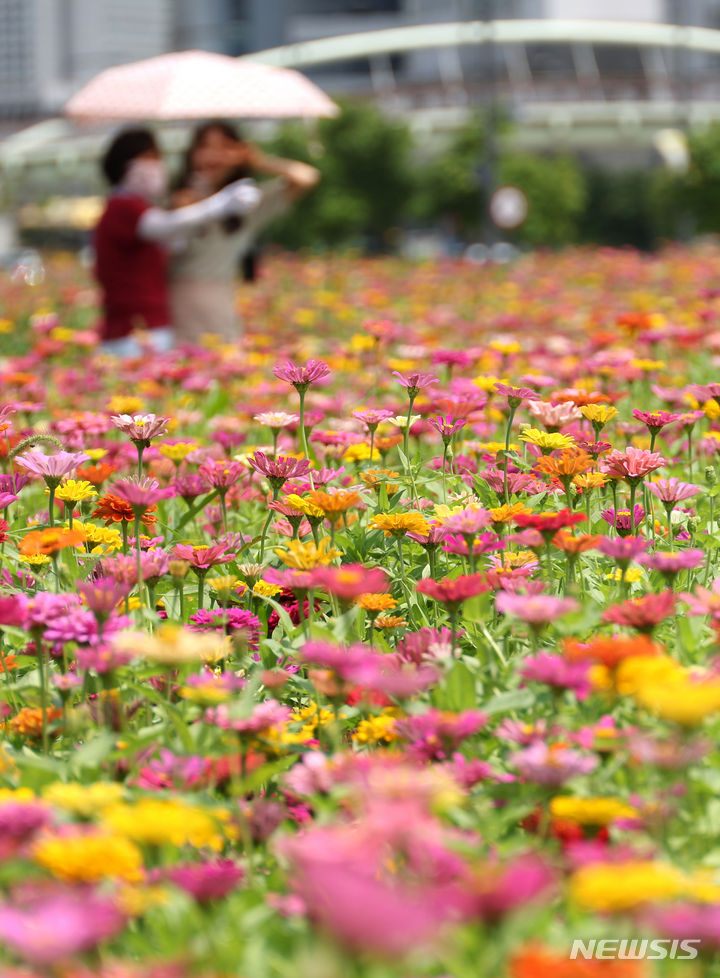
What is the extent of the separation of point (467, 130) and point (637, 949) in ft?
62.9

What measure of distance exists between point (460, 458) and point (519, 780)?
108cm

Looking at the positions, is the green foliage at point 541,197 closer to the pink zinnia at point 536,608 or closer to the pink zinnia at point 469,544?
the pink zinnia at point 469,544

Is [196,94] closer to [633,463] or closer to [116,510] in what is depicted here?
[116,510]

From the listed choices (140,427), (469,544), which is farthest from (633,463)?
(140,427)

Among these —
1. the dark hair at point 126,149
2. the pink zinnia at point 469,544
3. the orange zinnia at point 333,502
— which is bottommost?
the pink zinnia at point 469,544

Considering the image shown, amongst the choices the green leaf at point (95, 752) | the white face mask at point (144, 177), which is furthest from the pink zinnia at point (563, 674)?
the white face mask at point (144, 177)

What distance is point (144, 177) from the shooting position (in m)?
4.69

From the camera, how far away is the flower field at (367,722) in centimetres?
70

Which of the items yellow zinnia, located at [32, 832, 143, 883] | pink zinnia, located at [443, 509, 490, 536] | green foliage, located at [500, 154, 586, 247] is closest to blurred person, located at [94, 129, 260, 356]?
pink zinnia, located at [443, 509, 490, 536]

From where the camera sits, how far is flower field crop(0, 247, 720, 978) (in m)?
0.70

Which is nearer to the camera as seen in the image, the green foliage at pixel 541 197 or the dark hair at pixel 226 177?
the dark hair at pixel 226 177

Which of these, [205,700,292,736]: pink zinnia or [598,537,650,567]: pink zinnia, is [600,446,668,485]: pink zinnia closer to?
[598,537,650,567]: pink zinnia

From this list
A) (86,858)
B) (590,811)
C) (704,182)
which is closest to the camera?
(86,858)

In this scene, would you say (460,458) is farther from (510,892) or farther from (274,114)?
(274,114)
